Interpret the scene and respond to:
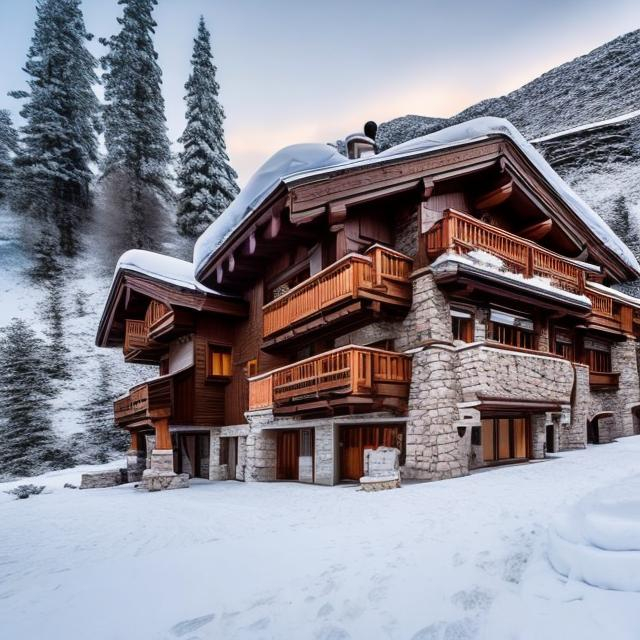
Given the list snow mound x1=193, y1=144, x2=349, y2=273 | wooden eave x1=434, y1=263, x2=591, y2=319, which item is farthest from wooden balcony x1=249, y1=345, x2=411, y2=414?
snow mound x1=193, y1=144, x2=349, y2=273

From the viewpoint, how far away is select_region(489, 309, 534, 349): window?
14087 mm

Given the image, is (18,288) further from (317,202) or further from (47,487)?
(317,202)

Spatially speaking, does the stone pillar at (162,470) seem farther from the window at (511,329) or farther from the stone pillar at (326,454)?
the window at (511,329)

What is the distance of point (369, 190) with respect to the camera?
12898mm

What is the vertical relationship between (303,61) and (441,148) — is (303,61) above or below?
above

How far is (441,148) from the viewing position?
1352 cm

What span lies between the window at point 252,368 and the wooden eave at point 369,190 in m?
3.58

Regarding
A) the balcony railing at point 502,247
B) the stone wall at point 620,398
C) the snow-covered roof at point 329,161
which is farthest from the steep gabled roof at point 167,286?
the stone wall at point 620,398

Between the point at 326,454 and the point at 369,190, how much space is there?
7911 millimetres

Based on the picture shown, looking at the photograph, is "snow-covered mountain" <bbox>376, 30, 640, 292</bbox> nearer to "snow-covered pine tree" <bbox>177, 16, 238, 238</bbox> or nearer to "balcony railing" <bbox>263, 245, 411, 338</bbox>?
"snow-covered pine tree" <bbox>177, 16, 238, 238</bbox>

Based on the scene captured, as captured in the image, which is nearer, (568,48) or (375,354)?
(375,354)

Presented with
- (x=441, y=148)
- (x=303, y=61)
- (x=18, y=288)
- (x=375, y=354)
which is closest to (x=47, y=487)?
(x=375, y=354)

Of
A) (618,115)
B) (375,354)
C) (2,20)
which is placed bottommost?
(375,354)

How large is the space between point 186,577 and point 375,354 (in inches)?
287
